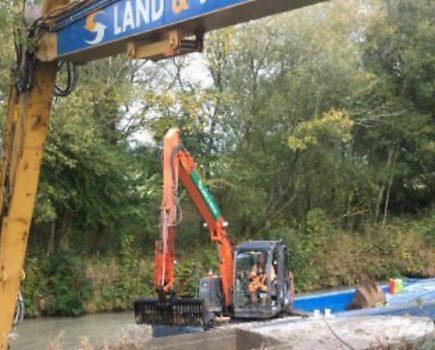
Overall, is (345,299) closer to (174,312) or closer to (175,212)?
(175,212)

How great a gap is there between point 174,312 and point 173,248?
51.7 inches

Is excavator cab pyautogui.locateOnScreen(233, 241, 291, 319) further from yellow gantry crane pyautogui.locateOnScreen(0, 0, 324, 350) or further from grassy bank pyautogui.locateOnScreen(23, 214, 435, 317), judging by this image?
grassy bank pyautogui.locateOnScreen(23, 214, 435, 317)

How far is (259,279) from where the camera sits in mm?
12820

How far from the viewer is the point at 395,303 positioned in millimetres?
14422

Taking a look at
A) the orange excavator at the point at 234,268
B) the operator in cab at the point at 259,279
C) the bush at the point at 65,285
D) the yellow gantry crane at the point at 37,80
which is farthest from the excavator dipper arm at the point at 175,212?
the bush at the point at 65,285

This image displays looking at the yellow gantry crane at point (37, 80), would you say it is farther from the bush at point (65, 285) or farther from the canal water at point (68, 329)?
the bush at point (65, 285)

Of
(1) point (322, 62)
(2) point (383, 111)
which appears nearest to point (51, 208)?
(1) point (322, 62)

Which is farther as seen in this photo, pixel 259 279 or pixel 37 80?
pixel 259 279

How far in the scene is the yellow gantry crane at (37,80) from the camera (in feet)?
20.1

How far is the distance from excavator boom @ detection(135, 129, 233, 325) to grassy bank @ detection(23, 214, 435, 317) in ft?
28.9

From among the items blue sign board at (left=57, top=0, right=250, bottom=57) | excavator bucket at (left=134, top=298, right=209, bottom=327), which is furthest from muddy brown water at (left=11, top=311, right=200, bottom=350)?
blue sign board at (left=57, top=0, right=250, bottom=57)

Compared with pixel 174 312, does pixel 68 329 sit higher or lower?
lower

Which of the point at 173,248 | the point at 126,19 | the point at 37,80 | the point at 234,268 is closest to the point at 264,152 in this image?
the point at 234,268

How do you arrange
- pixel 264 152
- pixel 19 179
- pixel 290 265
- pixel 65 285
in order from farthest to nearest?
pixel 264 152 < pixel 290 265 < pixel 65 285 < pixel 19 179
